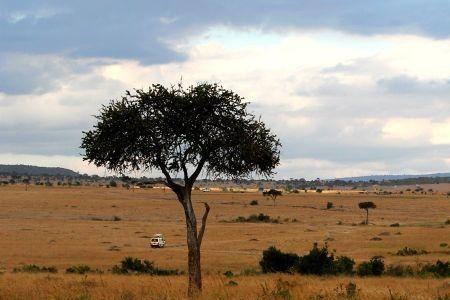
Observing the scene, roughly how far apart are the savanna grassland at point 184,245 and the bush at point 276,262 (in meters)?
2.36

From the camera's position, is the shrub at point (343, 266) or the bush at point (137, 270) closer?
the bush at point (137, 270)

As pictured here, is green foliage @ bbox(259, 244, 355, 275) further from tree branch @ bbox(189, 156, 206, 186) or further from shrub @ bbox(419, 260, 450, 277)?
tree branch @ bbox(189, 156, 206, 186)

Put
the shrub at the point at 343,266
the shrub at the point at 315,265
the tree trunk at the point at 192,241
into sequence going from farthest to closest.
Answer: the shrub at the point at 343,266 → the shrub at the point at 315,265 → the tree trunk at the point at 192,241

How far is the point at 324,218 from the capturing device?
114 meters

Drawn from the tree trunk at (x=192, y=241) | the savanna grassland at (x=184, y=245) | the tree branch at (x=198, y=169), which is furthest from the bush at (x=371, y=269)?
the tree branch at (x=198, y=169)

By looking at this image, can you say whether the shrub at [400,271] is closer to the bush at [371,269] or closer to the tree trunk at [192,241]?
the bush at [371,269]

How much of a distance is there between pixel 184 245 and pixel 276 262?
84.9 feet

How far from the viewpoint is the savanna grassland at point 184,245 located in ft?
71.9

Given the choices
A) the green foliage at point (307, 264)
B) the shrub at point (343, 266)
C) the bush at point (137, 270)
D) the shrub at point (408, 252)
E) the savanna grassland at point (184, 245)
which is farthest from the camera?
the shrub at point (408, 252)

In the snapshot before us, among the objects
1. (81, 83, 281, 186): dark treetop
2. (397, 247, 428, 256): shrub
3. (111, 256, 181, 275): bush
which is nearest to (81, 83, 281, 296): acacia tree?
(81, 83, 281, 186): dark treetop

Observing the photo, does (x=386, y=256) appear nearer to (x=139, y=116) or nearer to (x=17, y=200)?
(x=139, y=116)

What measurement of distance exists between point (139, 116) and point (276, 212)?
10457 cm

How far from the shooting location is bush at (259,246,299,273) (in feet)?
142

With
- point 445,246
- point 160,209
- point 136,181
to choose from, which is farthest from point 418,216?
point 136,181
